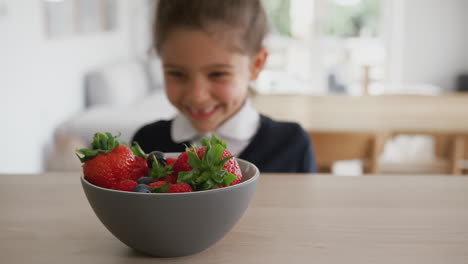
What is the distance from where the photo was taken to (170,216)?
478mm

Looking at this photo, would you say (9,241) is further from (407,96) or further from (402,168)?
(402,168)

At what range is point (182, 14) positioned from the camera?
121 centimetres

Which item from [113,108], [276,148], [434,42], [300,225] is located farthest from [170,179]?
[434,42]

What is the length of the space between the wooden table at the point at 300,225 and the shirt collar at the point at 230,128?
0.39 meters

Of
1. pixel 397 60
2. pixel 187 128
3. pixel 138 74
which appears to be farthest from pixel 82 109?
pixel 397 60

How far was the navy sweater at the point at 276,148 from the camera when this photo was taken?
1.23 metres

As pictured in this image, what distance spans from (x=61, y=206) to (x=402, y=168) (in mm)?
2961

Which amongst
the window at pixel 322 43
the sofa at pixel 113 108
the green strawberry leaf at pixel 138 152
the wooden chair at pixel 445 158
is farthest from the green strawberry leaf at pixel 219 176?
the window at pixel 322 43

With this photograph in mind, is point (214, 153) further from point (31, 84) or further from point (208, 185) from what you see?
point (31, 84)

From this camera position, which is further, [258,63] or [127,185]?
[258,63]

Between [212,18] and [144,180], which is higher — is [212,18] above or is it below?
above

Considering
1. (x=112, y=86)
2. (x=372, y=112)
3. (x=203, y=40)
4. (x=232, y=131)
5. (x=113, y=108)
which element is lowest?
(x=113, y=108)

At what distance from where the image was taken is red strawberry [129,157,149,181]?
537 mm

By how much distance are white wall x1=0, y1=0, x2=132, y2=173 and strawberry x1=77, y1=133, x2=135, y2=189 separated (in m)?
2.41
